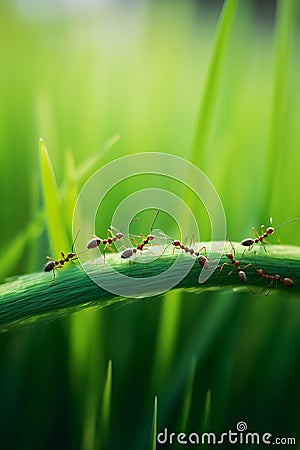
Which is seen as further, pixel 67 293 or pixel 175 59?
pixel 175 59

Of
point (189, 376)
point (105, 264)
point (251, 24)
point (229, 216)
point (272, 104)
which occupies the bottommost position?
point (189, 376)

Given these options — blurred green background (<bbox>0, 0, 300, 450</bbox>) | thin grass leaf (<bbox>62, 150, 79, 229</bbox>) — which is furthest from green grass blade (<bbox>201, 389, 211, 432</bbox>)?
thin grass leaf (<bbox>62, 150, 79, 229</bbox>)

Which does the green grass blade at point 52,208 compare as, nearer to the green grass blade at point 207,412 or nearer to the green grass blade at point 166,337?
the green grass blade at point 166,337

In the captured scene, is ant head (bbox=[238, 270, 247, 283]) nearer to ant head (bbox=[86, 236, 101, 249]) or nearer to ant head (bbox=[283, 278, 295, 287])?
ant head (bbox=[283, 278, 295, 287])

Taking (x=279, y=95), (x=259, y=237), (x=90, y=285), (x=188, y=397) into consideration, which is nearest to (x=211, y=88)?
(x=279, y=95)

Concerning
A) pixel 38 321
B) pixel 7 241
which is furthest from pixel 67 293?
pixel 7 241

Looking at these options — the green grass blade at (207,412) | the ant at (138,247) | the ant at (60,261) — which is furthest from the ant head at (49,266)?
the green grass blade at (207,412)

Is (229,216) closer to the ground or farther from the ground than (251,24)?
closer to the ground

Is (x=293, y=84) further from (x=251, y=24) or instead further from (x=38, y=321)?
(x=38, y=321)
